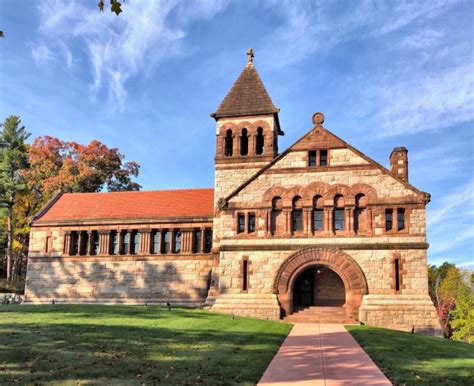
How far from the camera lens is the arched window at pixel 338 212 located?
24.8 meters

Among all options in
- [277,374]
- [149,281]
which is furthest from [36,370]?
[149,281]

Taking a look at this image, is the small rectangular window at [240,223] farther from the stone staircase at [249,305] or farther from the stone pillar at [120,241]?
the stone pillar at [120,241]

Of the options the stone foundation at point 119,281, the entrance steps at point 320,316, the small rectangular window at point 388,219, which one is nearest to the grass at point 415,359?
the entrance steps at point 320,316

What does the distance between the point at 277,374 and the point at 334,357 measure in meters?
3.07

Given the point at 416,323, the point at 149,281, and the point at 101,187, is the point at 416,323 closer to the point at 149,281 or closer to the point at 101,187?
the point at 149,281

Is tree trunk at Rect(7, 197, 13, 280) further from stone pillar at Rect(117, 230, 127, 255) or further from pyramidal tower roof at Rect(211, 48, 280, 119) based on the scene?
pyramidal tower roof at Rect(211, 48, 280, 119)

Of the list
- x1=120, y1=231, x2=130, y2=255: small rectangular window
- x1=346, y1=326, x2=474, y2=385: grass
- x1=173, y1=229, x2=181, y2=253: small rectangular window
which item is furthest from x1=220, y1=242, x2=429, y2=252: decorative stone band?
x1=120, y1=231, x2=130, y2=255: small rectangular window

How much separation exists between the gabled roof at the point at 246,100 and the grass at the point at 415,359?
52.3 feet

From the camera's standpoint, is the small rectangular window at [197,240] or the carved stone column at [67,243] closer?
the small rectangular window at [197,240]

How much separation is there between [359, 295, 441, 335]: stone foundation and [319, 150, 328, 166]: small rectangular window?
7.37 meters

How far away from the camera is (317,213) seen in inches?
991

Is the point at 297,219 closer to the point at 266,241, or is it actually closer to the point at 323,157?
the point at 266,241

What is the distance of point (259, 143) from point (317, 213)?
299 inches

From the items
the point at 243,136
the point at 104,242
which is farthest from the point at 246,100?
the point at 104,242
